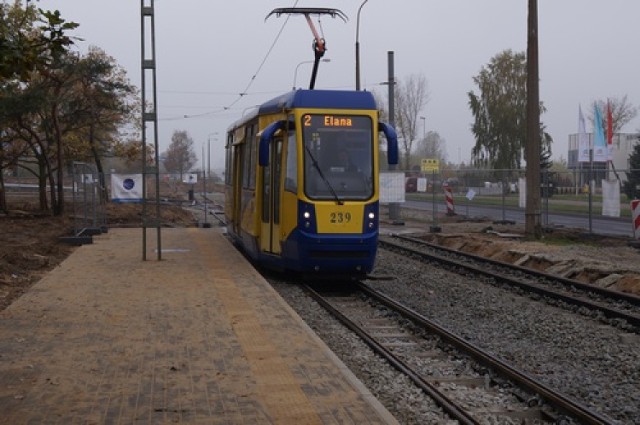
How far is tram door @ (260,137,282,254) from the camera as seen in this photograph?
48.6ft

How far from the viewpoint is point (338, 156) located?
564 inches

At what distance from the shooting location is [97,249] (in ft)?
66.6

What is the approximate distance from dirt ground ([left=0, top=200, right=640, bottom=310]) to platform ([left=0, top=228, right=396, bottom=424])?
209cm

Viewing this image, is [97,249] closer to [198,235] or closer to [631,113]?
[198,235]

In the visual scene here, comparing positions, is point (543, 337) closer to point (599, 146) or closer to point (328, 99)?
point (328, 99)

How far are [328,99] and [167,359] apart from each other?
735 centimetres

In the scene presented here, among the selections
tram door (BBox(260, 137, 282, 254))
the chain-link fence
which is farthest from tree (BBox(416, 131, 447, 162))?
tram door (BBox(260, 137, 282, 254))

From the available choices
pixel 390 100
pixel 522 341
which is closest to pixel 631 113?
pixel 390 100

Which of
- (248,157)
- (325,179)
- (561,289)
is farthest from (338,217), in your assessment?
(561,289)

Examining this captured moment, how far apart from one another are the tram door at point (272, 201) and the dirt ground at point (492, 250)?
439 centimetres

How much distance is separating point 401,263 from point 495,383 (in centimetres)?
1176

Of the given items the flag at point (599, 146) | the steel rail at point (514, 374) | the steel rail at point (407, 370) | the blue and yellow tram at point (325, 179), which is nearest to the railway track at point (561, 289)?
the steel rail at point (514, 374)

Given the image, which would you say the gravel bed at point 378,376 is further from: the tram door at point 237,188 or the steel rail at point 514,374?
the tram door at point 237,188

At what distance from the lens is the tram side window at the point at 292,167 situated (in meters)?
14.2
